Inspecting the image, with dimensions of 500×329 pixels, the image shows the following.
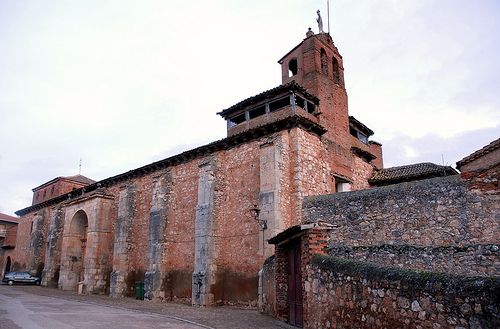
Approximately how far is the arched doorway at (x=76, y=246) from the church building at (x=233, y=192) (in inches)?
5.1

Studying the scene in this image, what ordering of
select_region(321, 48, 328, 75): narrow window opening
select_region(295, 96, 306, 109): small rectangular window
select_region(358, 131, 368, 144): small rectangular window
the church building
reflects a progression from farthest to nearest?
select_region(358, 131, 368, 144): small rectangular window, select_region(321, 48, 328, 75): narrow window opening, select_region(295, 96, 306, 109): small rectangular window, the church building

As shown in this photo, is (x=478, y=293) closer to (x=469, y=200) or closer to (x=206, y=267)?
(x=469, y=200)

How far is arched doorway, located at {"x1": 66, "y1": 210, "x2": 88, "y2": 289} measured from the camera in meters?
25.6

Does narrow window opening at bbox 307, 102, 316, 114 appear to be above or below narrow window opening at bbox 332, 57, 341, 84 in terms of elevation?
below

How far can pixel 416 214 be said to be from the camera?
11.5 meters

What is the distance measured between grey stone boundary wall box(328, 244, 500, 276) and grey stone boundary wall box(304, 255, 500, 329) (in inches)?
159

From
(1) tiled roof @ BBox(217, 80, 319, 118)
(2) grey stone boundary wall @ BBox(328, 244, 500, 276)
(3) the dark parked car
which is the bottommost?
(3) the dark parked car

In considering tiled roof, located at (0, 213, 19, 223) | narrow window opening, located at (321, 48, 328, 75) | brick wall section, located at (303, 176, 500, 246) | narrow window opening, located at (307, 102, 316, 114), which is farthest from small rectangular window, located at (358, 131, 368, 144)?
tiled roof, located at (0, 213, 19, 223)

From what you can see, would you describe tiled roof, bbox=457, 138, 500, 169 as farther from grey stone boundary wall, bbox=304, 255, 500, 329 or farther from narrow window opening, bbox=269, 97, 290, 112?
grey stone boundary wall, bbox=304, 255, 500, 329

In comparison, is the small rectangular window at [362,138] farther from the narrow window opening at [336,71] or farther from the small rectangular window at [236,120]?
the small rectangular window at [236,120]

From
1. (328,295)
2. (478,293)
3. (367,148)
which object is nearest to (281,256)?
(328,295)

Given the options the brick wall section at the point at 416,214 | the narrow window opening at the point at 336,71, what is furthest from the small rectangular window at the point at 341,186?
the narrow window opening at the point at 336,71

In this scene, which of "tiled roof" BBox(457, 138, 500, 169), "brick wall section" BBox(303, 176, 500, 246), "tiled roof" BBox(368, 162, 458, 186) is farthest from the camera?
"tiled roof" BBox(368, 162, 458, 186)

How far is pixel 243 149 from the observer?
16.7m
